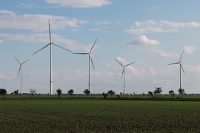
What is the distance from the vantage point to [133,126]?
27.6m

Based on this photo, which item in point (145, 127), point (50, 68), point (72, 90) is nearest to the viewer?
point (145, 127)

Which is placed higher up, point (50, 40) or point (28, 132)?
point (50, 40)

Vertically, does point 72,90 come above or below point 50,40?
below

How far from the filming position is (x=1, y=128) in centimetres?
2720

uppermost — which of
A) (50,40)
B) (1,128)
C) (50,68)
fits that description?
(50,40)

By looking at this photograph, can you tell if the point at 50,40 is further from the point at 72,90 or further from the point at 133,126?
the point at 133,126

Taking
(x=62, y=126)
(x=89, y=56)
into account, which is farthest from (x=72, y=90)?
(x=62, y=126)

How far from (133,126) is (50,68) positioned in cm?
10267

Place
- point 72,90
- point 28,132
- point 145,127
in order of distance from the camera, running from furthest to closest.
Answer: point 72,90 < point 145,127 < point 28,132

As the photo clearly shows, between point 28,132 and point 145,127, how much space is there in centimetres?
1019

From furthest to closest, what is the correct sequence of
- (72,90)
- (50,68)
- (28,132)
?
(72,90) < (50,68) < (28,132)

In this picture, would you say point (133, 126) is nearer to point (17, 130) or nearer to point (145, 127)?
point (145, 127)

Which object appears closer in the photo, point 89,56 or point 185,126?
point 185,126

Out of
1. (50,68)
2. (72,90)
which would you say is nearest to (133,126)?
(50,68)
